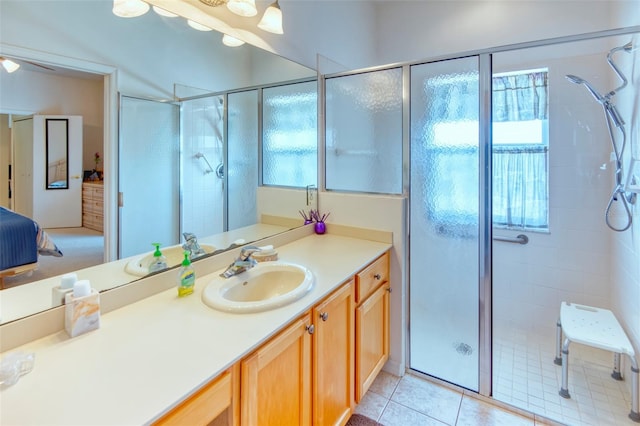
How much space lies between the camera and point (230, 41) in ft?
5.47

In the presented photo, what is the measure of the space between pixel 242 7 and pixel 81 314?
4.94 feet

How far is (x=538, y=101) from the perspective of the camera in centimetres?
242

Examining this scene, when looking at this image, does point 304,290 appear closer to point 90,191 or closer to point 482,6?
point 90,191

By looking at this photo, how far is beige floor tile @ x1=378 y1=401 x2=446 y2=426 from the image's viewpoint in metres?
1.67

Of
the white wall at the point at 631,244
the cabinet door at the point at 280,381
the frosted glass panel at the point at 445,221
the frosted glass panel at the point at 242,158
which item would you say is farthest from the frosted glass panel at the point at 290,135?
the white wall at the point at 631,244

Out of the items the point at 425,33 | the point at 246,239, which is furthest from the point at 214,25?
the point at 425,33

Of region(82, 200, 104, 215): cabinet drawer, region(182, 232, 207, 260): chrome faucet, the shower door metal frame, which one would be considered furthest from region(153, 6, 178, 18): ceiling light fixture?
the shower door metal frame

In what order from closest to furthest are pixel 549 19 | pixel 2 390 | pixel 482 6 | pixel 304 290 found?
pixel 2 390, pixel 304 290, pixel 549 19, pixel 482 6

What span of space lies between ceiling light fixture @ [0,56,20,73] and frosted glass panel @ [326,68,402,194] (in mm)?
1664

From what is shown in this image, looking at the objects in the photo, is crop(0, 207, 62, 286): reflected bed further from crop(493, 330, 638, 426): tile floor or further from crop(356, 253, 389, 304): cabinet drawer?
crop(493, 330, 638, 426): tile floor

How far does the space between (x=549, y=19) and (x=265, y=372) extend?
9.67 ft

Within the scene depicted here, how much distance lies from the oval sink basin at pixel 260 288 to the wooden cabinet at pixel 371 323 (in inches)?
12.7

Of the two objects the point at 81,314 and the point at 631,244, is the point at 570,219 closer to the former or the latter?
the point at 631,244

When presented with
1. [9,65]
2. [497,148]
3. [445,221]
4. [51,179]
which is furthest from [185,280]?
[497,148]
